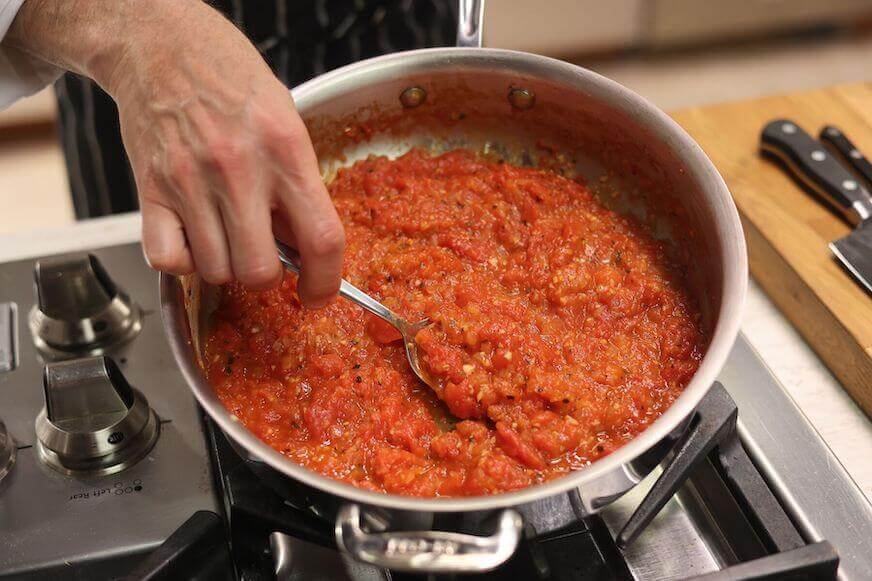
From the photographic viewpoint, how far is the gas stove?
106cm

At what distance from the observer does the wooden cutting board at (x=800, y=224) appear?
1352mm

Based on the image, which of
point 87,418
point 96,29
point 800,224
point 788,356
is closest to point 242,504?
point 87,418

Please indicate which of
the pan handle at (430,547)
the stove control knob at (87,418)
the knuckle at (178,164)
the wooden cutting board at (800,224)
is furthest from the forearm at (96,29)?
the wooden cutting board at (800,224)

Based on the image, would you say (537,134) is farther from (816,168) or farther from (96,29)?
(96,29)

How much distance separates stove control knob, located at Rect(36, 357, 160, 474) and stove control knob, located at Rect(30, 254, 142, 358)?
0.15 m

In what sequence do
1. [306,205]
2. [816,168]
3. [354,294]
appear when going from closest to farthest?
[306,205] < [354,294] < [816,168]

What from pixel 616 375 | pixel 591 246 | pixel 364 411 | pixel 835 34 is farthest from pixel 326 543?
pixel 835 34

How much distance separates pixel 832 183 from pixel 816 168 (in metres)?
0.05

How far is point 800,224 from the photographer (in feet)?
5.02

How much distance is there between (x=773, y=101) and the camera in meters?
1.80

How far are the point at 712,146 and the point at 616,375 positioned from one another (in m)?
0.74

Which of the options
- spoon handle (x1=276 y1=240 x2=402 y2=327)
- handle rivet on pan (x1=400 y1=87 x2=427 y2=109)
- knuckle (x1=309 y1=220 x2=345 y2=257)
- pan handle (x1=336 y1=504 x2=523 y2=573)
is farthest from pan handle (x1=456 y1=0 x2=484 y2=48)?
pan handle (x1=336 y1=504 x2=523 y2=573)

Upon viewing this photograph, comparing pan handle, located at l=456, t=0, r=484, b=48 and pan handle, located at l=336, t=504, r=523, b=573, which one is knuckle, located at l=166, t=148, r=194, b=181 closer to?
pan handle, located at l=336, t=504, r=523, b=573

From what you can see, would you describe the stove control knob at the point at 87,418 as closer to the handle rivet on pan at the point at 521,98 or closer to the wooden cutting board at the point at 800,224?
the handle rivet on pan at the point at 521,98
